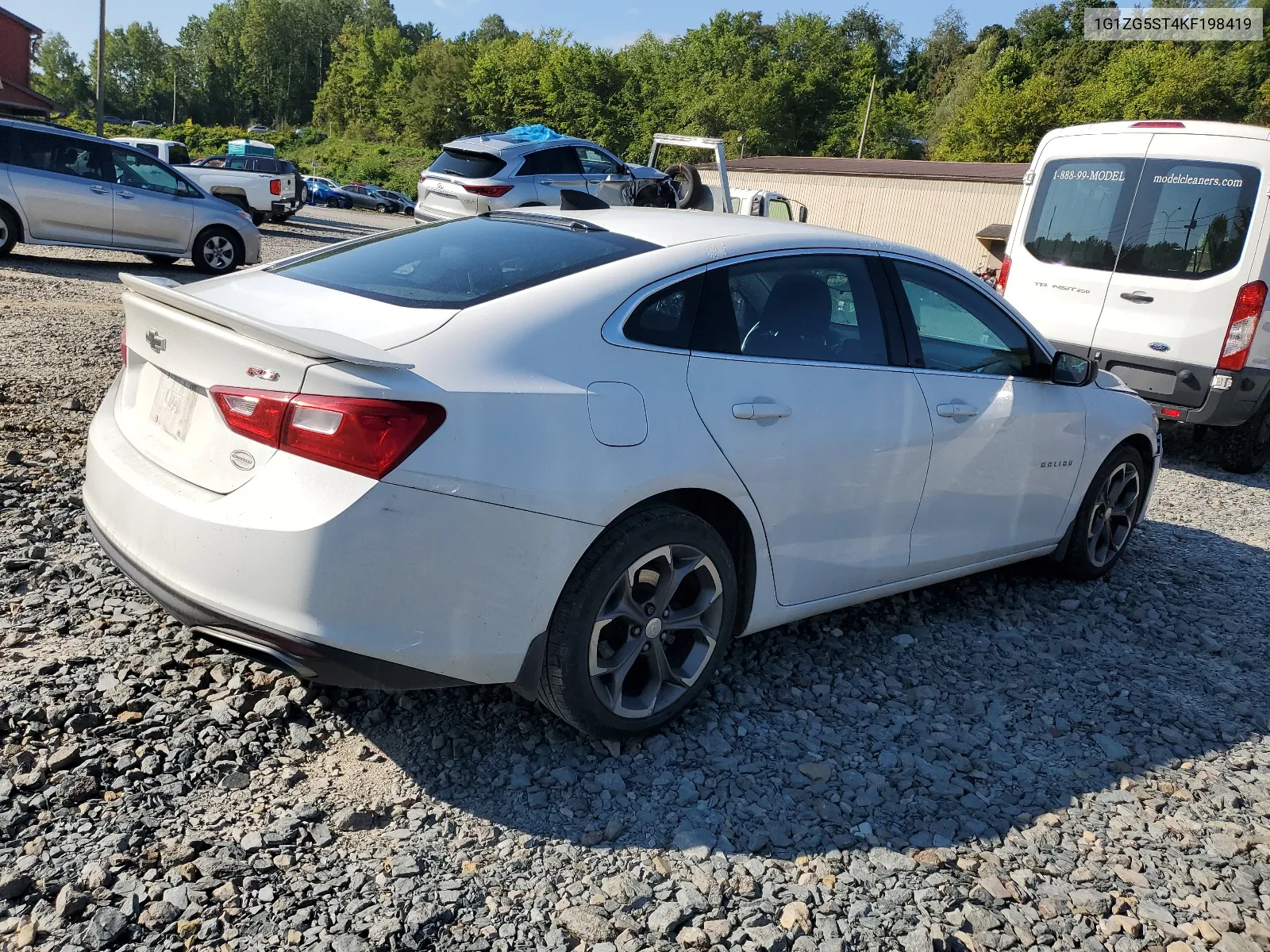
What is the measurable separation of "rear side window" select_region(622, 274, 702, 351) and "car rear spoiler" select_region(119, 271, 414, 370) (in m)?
0.76

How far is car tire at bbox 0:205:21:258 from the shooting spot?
12.4 m

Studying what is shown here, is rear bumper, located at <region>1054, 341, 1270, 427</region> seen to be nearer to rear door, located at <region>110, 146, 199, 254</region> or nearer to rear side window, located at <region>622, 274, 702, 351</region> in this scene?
rear side window, located at <region>622, 274, 702, 351</region>

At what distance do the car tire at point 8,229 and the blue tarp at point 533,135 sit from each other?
6.81m

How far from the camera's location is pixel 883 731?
3.53 meters

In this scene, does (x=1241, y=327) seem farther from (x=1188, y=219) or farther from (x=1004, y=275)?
(x=1004, y=275)

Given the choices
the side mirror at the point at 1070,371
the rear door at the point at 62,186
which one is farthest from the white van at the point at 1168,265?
the rear door at the point at 62,186

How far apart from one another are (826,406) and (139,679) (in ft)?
7.84

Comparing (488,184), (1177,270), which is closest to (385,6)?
(488,184)

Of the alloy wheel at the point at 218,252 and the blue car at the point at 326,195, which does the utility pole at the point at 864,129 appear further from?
the alloy wheel at the point at 218,252

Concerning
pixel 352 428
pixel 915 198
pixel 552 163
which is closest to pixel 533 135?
pixel 552 163

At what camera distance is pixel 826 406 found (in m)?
3.50

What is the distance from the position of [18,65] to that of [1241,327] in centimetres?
6418

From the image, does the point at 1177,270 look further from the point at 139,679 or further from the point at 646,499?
the point at 139,679

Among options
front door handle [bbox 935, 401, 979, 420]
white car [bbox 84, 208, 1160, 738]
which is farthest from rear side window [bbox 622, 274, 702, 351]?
front door handle [bbox 935, 401, 979, 420]
